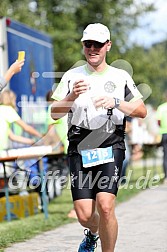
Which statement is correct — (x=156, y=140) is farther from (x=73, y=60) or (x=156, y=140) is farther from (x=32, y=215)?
(x=73, y=60)

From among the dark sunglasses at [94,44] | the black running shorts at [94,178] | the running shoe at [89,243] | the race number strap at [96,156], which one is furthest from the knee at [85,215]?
the dark sunglasses at [94,44]

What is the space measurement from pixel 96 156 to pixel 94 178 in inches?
7.7

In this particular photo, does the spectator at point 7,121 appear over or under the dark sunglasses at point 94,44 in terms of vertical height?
under

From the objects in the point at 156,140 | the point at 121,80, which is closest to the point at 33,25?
the point at 156,140

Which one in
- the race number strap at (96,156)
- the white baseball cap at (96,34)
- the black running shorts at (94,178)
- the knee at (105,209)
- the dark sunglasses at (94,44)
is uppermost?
the white baseball cap at (96,34)

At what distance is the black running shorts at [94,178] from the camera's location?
6133mm

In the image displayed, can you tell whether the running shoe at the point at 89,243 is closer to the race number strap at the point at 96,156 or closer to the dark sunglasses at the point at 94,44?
the race number strap at the point at 96,156

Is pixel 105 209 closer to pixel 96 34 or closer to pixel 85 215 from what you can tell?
pixel 85 215

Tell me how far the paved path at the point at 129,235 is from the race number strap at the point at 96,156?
1627 millimetres

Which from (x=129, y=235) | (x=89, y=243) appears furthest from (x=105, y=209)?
(x=129, y=235)

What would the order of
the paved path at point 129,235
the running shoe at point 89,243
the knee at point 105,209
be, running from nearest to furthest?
the knee at point 105,209, the running shoe at point 89,243, the paved path at point 129,235

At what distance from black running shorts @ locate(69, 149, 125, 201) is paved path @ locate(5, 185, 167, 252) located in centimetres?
149

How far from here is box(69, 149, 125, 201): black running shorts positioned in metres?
6.13

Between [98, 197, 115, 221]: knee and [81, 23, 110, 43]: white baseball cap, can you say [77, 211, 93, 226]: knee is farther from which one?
[81, 23, 110, 43]: white baseball cap
